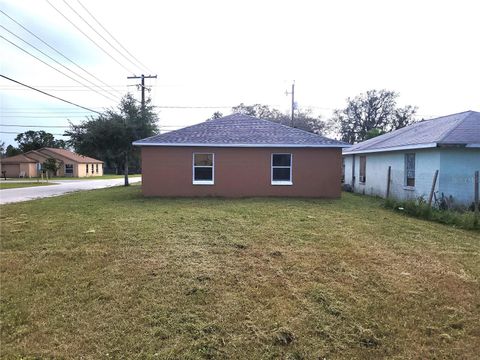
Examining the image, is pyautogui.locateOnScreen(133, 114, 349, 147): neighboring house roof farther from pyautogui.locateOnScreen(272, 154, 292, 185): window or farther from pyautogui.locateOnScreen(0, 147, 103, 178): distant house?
pyautogui.locateOnScreen(0, 147, 103, 178): distant house

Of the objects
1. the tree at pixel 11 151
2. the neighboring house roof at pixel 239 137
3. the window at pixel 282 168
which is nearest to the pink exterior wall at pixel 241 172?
the window at pixel 282 168

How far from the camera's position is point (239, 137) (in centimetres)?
1565

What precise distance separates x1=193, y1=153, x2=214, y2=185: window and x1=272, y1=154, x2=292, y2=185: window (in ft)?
9.45

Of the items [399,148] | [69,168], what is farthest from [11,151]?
[399,148]

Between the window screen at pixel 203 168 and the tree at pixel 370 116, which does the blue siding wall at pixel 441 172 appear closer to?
the window screen at pixel 203 168

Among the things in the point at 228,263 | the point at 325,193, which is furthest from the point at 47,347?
the point at 325,193

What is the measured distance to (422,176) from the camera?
13.2 meters

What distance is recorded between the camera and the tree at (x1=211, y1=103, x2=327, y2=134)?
47281 mm

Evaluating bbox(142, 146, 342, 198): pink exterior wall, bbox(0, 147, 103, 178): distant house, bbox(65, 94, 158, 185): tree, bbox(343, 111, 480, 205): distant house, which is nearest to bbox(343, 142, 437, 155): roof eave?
bbox(343, 111, 480, 205): distant house

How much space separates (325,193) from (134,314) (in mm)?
12780

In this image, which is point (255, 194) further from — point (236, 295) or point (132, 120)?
point (132, 120)

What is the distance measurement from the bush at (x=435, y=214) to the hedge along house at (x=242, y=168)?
3907 mm

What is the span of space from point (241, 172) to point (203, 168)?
5.80 feet

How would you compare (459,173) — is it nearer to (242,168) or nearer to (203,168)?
(242,168)
